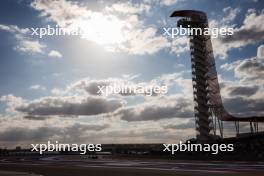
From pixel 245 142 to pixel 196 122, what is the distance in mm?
17218

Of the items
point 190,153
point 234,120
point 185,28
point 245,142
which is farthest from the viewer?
point 185,28

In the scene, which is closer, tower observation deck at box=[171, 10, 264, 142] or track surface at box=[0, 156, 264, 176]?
track surface at box=[0, 156, 264, 176]

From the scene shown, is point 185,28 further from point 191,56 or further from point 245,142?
point 245,142

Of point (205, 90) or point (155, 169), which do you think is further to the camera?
point (205, 90)

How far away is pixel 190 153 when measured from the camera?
93.6 metres

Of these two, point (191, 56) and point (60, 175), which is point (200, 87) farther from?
point (60, 175)

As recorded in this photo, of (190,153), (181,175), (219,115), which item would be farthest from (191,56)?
(181,175)

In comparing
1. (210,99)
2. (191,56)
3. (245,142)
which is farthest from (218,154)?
(191,56)

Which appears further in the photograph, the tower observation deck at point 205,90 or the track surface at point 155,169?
the tower observation deck at point 205,90

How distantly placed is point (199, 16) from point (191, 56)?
1480 cm

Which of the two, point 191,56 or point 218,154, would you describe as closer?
point 218,154

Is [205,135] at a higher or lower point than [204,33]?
lower

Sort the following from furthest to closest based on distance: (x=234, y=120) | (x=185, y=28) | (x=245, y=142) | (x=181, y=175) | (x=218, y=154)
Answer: (x=185, y=28) → (x=234, y=120) → (x=245, y=142) → (x=218, y=154) → (x=181, y=175)

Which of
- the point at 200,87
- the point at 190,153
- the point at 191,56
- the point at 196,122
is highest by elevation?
the point at 191,56
